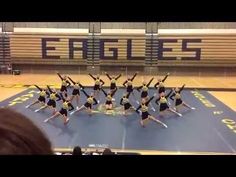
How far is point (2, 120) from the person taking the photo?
855 mm

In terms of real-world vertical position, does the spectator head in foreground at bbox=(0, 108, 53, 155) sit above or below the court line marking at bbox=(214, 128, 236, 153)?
above

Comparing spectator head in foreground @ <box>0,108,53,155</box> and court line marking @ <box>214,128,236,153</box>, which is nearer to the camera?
spectator head in foreground @ <box>0,108,53,155</box>

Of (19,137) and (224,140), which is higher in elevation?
(19,137)

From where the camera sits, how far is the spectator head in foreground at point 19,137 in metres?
0.79

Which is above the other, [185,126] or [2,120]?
[2,120]

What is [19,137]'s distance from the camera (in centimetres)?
81

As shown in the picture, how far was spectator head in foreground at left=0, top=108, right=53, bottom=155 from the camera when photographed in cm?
79

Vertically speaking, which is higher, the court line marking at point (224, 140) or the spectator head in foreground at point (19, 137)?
the spectator head in foreground at point (19, 137)

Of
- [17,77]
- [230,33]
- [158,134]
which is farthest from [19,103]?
[230,33]

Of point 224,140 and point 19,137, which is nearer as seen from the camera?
point 19,137

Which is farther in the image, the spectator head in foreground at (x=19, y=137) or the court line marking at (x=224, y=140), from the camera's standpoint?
the court line marking at (x=224, y=140)
